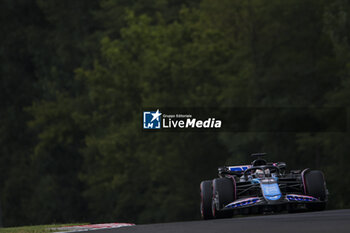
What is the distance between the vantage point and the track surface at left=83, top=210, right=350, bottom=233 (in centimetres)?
1636

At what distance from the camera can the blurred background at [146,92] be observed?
5512cm

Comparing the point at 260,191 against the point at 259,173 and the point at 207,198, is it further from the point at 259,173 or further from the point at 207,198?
the point at 207,198

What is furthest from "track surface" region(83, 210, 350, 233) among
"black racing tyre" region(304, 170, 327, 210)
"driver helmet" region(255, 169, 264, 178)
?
"driver helmet" region(255, 169, 264, 178)

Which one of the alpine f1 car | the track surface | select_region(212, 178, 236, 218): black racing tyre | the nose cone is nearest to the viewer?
the track surface

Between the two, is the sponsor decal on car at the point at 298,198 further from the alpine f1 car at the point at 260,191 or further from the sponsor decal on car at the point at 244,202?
the sponsor decal on car at the point at 244,202

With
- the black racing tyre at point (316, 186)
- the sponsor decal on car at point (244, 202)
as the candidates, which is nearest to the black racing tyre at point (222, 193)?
the sponsor decal on car at point (244, 202)

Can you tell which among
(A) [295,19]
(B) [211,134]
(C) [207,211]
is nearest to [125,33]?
(B) [211,134]

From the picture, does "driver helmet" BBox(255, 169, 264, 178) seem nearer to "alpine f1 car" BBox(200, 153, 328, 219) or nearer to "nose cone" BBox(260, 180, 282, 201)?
"alpine f1 car" BBox(200, 153, 328, 219)

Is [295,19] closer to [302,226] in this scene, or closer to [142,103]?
[142,103]

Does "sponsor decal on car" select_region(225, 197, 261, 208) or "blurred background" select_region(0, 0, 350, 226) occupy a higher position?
"blurred background" select_region(0, 0, 350, 226)

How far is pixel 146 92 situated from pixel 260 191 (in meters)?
44.2

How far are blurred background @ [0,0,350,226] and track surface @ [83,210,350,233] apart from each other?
1207 inches

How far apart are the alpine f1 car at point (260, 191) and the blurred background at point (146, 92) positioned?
28.0 m

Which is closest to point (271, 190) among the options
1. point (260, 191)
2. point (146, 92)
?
point (260, 191)
